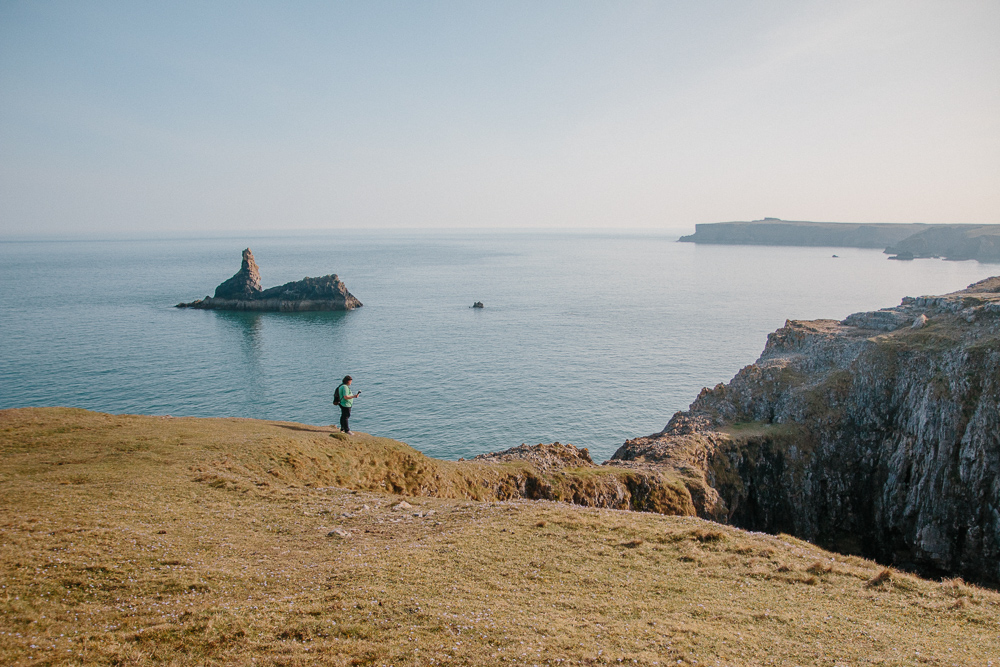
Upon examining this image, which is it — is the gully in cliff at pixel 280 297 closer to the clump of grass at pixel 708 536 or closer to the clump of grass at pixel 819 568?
the clump of grass at pixel 708 536

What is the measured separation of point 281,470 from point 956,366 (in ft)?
175

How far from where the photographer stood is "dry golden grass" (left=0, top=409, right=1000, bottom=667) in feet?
41.6

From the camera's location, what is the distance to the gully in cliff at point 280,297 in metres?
146

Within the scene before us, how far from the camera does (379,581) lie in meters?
16.2

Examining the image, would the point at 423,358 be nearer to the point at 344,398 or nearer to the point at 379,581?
the point at 344,398

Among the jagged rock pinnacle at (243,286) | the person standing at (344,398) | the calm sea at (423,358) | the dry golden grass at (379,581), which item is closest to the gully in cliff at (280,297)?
the jagged rock pinnacle at (243,286)

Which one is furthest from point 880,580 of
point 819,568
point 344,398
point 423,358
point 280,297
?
point 280,297

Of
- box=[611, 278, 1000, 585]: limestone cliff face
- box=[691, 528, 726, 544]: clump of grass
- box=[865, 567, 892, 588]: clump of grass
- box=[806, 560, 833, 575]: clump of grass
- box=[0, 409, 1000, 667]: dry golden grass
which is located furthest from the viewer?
box=[611, 278, 1000, 585]: limestone cliff face

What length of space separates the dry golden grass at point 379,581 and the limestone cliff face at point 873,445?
22040 mm

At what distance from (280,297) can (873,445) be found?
141m

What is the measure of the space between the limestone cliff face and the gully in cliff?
4487 inches

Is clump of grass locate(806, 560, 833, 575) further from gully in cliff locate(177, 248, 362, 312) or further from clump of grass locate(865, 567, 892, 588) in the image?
gully in cliff locate(177, 248, 362, 312)

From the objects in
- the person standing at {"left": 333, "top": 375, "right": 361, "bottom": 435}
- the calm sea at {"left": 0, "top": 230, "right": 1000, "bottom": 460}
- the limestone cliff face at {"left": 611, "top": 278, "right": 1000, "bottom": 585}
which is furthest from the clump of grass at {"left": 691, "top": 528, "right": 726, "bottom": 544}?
the calm sea at {"left": 0, "top": 230, "right": 1000, "bottom": 460}

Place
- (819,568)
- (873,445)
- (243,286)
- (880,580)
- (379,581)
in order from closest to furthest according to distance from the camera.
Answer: (379,581)
(880,580)
(819,568)
(873,445)
(243,286)
